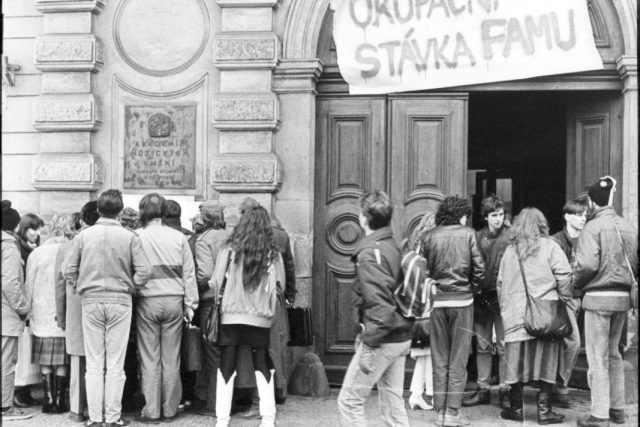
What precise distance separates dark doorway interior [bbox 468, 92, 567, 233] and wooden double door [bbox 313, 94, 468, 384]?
381 cm

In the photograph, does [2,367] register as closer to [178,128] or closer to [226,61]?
[178,128]

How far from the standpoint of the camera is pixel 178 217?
759 centimetres

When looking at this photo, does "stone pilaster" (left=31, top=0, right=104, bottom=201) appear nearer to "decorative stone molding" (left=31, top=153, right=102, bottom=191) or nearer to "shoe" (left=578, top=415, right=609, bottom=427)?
"decorative stone molding" (left=31, top=153, right=102, bottom=191)

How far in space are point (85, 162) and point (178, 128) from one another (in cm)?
107

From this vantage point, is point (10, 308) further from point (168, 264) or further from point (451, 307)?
point (451, 307)

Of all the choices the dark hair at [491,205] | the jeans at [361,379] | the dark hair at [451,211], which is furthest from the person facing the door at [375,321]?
the dark hair at [491,205]

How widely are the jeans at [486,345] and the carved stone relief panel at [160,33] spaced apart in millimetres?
4210

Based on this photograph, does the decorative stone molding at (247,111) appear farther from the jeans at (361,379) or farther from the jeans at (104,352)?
the jeans at (361,379)

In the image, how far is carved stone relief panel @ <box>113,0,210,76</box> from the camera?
9023 millimetres

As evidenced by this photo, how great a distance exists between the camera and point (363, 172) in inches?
354

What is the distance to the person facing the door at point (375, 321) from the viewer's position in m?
5.55

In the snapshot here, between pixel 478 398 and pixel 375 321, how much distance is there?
283cm

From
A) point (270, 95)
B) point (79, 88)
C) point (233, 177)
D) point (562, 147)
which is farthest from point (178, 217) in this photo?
point (562, 147)

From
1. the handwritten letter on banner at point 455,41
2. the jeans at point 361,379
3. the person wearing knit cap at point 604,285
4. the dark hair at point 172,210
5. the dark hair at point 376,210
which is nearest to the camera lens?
the jeans at point 361,379
